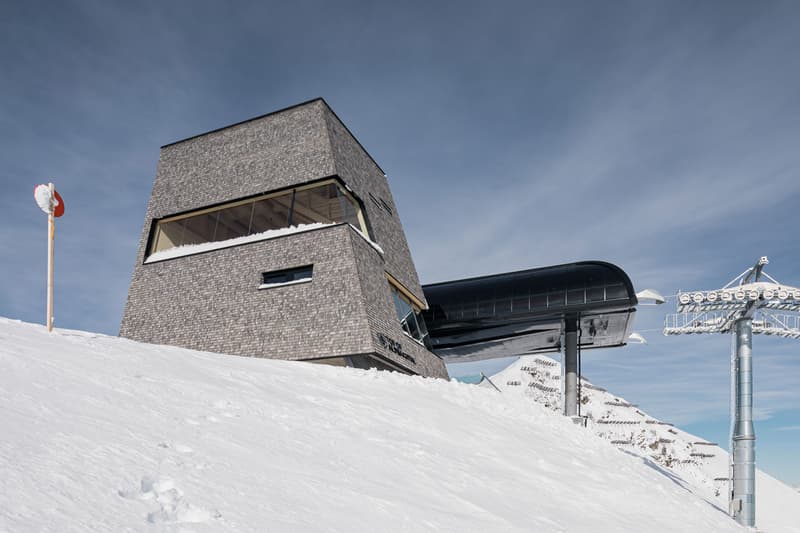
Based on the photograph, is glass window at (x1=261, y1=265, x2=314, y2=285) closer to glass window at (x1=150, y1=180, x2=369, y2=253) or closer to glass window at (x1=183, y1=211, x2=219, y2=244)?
glass window at (x1=150, y1=180, x2=369, y2=253)

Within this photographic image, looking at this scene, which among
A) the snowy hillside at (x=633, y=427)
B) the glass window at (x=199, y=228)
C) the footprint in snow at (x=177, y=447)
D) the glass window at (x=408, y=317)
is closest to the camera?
the footprint in snow at (x=177, y=447)

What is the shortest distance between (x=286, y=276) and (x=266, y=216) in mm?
2540

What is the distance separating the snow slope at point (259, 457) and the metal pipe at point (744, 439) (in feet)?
10.9

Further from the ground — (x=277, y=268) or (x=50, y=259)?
(x=277, y=268)

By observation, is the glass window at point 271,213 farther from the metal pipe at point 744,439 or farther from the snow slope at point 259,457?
the metal pipe at point 744,439

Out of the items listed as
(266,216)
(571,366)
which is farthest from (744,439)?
(266,216)

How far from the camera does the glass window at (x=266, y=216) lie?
68.0 ft

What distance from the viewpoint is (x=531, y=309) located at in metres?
25.3

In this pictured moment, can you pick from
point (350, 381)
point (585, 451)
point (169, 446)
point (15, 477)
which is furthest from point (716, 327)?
point (15, 477)

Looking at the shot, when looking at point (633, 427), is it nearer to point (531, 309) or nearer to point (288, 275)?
point (531, 309)

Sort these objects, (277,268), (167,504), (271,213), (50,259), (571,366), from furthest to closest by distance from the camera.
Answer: (571,366) < (271,213) < (277,268) < (50,259) < (167,504)

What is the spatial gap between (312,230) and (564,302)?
1042 centimetres

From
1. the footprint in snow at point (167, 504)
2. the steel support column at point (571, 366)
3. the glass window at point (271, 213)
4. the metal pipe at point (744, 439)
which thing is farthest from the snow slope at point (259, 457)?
the steel support column at point (571, 366)

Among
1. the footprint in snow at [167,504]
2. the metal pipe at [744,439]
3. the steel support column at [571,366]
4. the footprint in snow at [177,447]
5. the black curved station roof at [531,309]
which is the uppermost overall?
the black curved station roof at [531,309]
